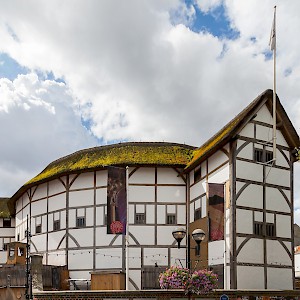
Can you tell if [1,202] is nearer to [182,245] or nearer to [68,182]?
[68,182]

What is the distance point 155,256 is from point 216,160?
Answer: 8388mm

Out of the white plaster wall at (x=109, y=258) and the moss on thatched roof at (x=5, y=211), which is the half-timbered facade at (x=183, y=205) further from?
the moss on thatched roof at (x=5, y=211)

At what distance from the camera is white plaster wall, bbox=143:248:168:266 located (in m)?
38.6

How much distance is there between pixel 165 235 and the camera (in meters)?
39.0

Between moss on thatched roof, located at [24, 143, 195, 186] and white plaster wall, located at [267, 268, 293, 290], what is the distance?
32.8 ft

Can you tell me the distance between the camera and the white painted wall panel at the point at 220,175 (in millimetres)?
33031

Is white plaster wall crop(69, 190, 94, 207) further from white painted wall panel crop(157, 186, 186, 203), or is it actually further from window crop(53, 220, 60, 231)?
white painted wall panel crop(157, 186, 186, 203)

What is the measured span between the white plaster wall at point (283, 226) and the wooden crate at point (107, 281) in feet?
33.0

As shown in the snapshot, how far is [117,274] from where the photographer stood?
35.8m

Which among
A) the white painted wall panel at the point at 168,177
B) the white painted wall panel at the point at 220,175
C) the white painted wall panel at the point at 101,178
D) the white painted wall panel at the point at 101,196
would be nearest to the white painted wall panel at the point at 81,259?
the white painted wall panel at the point at 101,196

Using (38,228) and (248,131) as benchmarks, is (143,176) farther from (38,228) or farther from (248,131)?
(38,228)

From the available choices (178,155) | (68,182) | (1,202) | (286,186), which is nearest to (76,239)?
(68,182)

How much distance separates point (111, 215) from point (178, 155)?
8.10 meters

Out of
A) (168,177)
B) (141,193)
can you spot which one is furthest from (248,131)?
(141,193)
